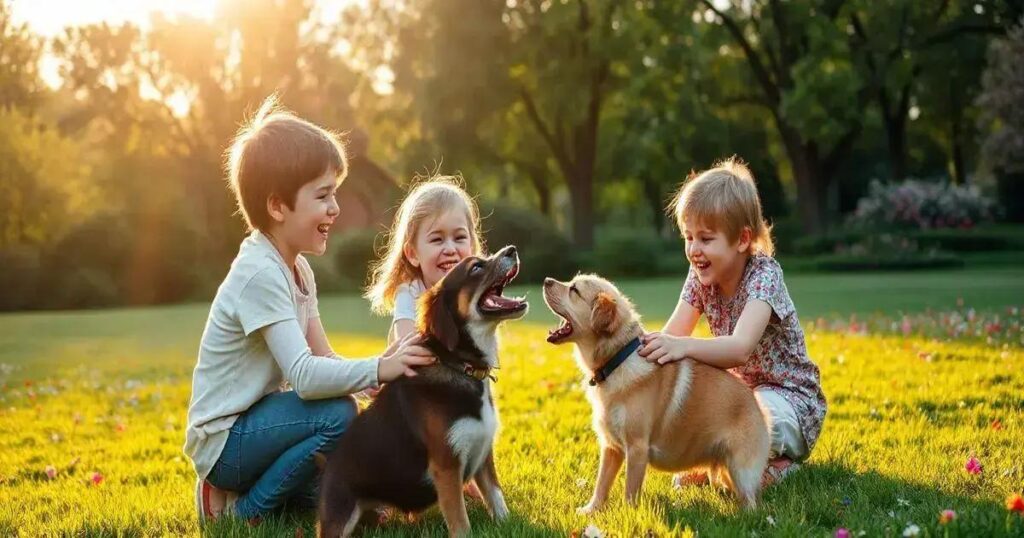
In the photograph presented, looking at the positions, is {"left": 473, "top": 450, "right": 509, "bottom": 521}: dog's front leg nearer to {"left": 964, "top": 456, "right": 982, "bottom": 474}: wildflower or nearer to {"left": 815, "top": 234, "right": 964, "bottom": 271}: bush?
{"left": 964, "top": 456, "right": 982, "bottom": 474}: wildflower

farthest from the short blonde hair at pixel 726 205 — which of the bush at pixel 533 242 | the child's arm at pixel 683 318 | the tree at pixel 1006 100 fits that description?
the tree at pixel 1006 100

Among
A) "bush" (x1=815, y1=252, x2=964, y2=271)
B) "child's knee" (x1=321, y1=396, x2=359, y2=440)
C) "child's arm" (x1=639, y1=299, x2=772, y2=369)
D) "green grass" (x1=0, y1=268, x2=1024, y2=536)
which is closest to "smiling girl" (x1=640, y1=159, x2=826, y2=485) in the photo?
"child's arm" (x1=639, y1=299, x2=772, y2=369)

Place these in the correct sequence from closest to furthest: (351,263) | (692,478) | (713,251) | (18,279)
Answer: (713,251) < (692,478) < (18,279) < (351,263)

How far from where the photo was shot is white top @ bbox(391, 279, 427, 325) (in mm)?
5773

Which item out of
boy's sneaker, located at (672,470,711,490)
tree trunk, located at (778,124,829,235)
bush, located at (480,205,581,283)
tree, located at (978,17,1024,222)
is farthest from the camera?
tree trunk, located at (778,124,829,235)

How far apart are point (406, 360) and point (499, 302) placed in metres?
0.53

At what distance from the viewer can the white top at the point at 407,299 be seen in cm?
577

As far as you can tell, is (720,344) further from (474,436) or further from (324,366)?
(324,366)

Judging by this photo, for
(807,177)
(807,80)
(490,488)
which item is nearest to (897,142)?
(807,177)

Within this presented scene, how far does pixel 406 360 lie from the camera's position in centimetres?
443

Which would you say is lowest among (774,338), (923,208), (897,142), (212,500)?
(212,500)

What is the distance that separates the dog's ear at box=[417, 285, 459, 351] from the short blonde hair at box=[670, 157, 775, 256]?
1.85 m

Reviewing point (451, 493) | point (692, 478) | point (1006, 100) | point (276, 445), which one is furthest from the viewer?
point (1006, 100)

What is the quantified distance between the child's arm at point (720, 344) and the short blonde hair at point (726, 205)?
0.47 m
